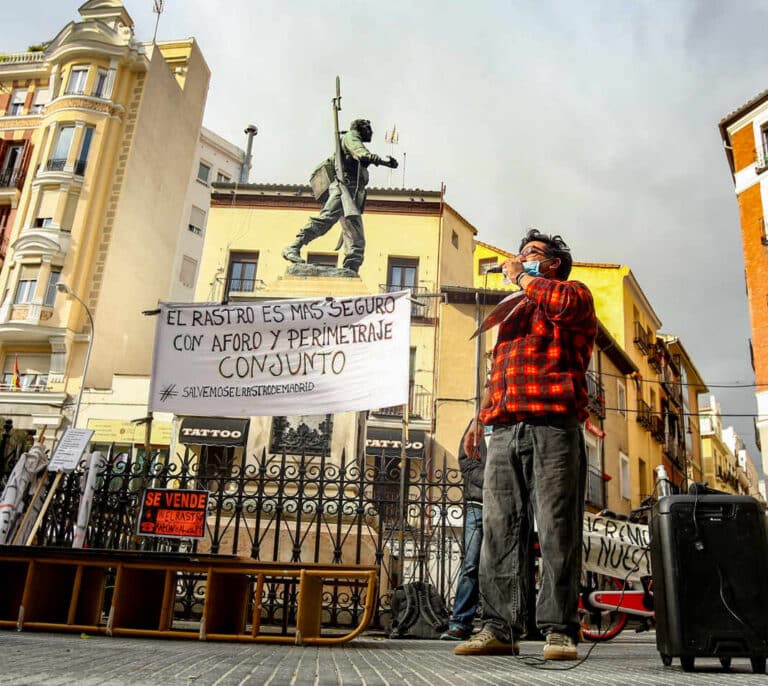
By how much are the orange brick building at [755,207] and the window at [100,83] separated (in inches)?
972

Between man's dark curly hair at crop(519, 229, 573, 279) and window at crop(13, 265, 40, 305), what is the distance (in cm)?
2657

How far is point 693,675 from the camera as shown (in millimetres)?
2590

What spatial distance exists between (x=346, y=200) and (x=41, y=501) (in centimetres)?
684

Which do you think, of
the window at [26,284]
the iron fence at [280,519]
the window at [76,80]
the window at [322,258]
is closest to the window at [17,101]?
the window at [76,80]

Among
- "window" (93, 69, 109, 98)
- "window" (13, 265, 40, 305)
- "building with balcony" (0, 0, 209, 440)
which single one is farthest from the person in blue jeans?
"window" (93, 69, 109, 98)

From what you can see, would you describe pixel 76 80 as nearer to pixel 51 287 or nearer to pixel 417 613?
pixel 51 287

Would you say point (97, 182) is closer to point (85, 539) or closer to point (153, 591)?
point (85, 539)

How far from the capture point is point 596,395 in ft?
81.0

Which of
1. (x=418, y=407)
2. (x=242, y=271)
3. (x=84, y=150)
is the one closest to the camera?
(x=418, y=407)

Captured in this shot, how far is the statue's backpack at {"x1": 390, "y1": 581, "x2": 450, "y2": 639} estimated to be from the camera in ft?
18.4

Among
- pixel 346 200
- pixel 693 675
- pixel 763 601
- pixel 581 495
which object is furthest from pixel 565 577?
pixel 346 200

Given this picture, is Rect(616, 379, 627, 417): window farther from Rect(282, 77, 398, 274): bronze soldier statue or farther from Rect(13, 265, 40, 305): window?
Rect(13, 265, 40, 305): window

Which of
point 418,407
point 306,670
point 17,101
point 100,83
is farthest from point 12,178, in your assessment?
point 306,670

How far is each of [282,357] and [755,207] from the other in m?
22.1
